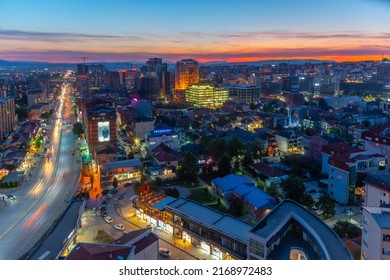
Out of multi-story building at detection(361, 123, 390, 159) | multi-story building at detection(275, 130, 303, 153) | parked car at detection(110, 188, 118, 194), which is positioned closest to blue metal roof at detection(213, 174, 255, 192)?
parked car at detection(110, 188, 118, 194)

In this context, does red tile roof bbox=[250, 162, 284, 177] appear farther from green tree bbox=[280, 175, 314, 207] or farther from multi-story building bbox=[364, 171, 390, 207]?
multi-story building bbox=[364, 171, 390, 207]

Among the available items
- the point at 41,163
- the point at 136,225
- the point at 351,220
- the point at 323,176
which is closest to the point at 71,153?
the point at 41,163

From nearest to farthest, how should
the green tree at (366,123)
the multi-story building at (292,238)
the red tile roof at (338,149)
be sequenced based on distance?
the multi-story building at (292,238) < the red tile roof at (338,149) < the green tree at (366,123)

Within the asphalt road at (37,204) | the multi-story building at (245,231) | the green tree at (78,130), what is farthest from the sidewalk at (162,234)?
the green tree at (78,130)

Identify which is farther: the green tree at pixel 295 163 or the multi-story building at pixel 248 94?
the multi-story building at pixel 248 94

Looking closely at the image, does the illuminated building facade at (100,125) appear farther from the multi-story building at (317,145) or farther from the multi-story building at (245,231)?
the multi-story building at (317,145)

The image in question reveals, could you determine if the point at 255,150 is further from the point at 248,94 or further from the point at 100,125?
the point at 248,94
